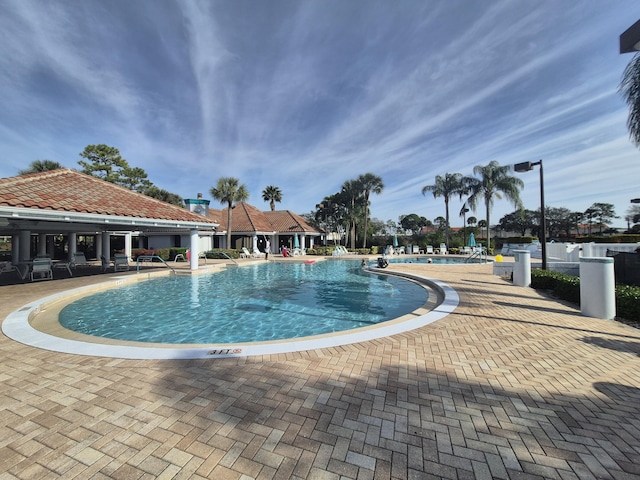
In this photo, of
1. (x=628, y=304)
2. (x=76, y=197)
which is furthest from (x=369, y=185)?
(x=628, y=304)

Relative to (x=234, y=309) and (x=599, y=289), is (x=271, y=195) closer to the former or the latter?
(x=234, y=309)

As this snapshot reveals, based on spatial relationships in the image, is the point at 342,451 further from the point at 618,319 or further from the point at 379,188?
the point at 379,188

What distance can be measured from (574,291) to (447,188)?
28.9m

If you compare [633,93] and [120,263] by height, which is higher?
[633,93]

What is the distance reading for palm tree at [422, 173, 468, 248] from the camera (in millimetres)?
33531

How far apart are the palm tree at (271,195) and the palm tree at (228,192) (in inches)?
647

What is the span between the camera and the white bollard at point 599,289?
6277 millimetres

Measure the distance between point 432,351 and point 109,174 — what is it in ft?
139

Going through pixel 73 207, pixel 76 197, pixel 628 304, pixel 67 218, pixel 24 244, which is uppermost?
pixel 76 197

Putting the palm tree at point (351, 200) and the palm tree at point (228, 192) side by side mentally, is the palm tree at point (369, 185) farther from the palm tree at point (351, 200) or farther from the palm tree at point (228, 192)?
the palm tree at point (228, 192)

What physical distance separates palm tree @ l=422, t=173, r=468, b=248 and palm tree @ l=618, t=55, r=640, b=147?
2382cm

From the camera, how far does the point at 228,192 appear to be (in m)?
28.4

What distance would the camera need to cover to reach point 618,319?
6273 millimetres

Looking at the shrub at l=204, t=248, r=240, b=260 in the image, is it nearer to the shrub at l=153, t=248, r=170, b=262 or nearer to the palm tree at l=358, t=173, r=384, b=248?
the shrub at l=153, t=248, r=170, b=262
